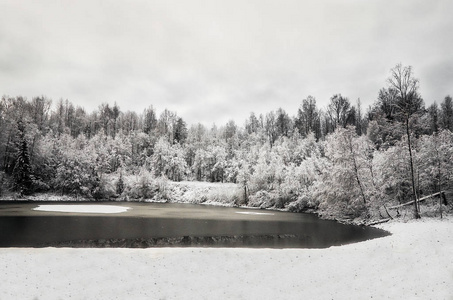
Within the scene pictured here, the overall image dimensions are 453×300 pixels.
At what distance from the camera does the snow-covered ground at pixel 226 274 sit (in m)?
9.44

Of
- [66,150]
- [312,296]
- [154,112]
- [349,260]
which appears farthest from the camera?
[154,112]

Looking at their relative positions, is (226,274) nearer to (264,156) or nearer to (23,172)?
(264,156)

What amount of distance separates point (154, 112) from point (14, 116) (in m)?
52.7

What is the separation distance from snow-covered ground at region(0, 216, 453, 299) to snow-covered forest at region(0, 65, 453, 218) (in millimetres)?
19172

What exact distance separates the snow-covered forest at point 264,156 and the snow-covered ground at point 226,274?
19.2m

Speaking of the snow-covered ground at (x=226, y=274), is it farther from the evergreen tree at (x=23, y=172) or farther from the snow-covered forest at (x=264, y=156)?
the evergreen tree at (x=23, y=172)

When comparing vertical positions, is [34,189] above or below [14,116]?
below

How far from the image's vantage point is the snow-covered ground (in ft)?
31.0

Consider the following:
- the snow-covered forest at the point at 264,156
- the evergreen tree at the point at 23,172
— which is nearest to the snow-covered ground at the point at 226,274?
the snow-covered forest at the point at 264,156

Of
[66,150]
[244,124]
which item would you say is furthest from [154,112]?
[66,150]

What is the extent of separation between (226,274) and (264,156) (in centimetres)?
4989

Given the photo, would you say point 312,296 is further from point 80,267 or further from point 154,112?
point 154,112

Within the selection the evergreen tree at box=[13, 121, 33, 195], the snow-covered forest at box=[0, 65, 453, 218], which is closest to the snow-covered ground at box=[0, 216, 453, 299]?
the snow-covered forest at box=[0, 65, 453, 218]

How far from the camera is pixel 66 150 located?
67.5 meters
